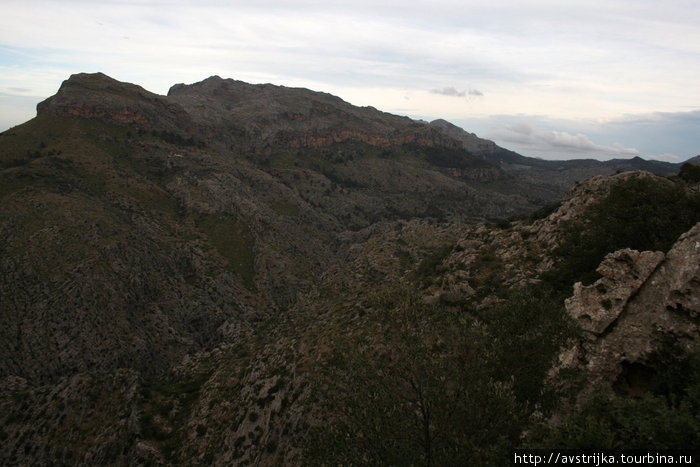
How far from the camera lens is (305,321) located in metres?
45.8

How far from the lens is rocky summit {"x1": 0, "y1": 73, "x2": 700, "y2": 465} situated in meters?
14.7

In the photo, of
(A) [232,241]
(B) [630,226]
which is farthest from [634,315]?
(A) [232,241]

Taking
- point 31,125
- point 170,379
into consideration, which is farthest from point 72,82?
point 170,379

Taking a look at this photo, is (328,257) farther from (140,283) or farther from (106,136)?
(106,136)

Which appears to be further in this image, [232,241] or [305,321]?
[232,241]

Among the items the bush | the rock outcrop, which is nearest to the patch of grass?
the bush

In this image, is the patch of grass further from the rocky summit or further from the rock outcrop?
the rock outcrop

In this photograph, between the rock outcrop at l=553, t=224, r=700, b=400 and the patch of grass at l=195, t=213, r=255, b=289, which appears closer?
the rock outcrop at l=553, t=224, r=700, b=400

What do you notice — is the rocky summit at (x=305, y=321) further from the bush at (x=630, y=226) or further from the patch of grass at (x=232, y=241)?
the patch of grass at (x=232, y=241)

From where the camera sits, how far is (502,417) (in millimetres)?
13680

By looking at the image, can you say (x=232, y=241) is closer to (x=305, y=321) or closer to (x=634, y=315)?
(x=305, y=321)

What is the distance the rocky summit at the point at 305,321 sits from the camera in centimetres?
1468

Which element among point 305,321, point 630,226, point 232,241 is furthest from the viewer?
point 232,241

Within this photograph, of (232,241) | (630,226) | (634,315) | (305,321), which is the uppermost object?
(630,226)
